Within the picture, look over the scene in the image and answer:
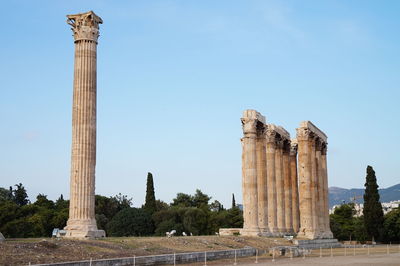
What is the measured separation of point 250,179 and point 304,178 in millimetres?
12491

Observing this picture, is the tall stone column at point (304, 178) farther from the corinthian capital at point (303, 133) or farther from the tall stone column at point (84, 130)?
the tall stone column at point (84, 130)

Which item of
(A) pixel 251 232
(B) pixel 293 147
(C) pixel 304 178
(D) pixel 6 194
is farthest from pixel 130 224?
(A) pixel 251 232

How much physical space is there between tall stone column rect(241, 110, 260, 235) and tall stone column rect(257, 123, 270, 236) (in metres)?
1.52

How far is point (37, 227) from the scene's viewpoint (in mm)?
70312

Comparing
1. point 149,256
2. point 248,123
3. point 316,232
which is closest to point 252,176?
point 248,123

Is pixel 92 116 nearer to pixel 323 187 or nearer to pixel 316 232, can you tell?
pixel 316 232

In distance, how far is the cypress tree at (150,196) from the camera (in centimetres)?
8656

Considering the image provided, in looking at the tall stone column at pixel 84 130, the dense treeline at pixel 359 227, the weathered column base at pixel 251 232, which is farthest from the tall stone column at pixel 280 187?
the dense treeline at pixel 359 227

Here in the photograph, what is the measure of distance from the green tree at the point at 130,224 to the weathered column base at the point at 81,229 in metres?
50.8

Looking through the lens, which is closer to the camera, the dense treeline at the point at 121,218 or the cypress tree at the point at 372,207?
the dense treeline at the point at 121,218

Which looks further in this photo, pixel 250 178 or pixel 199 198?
pixel 199 198

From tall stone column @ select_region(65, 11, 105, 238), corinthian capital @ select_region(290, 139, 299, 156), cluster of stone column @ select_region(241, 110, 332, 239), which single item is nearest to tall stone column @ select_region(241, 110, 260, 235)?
cluster of stone column @ select_region(241, 110, 332, 239)

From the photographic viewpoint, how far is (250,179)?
164 feet

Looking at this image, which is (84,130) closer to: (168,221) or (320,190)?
(320,190)
